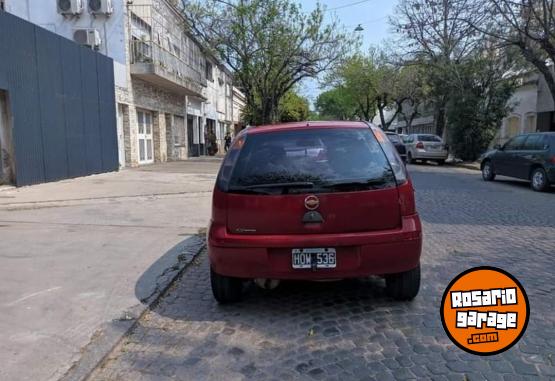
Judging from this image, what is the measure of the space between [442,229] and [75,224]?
228 inches

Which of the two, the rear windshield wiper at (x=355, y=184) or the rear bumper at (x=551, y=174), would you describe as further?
the rear bumper at (x=551, y=174)

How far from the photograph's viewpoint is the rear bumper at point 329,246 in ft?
11.9

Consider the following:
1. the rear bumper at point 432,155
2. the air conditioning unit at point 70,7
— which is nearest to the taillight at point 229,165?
the air conditioning unit at point 70,7

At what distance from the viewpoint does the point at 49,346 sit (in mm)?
3328

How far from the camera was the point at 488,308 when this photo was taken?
1785 mm

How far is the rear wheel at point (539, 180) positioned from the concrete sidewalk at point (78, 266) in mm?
8534

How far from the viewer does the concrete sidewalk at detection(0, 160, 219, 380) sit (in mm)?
3354

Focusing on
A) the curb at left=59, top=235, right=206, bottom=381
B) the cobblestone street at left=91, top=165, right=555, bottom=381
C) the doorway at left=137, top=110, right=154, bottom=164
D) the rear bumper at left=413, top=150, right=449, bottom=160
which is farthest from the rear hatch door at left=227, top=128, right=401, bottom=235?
the rear bumper at left=413, top=150, right=449, bottom=160

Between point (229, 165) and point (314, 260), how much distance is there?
1058 mm

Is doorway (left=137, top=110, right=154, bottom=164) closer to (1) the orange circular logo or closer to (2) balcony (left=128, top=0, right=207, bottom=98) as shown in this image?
(2) balcony (left=128, top=0, right=207, bottom=98)

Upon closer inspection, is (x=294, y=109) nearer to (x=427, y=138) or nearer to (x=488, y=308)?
(x=427, y=138)

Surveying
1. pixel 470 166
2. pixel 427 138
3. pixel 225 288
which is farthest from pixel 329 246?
pixel 427 138

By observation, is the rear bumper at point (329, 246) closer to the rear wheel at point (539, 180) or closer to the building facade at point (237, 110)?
the rear wheel at point (539, 180)

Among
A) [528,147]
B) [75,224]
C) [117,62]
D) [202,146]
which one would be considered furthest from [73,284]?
[202,146]
